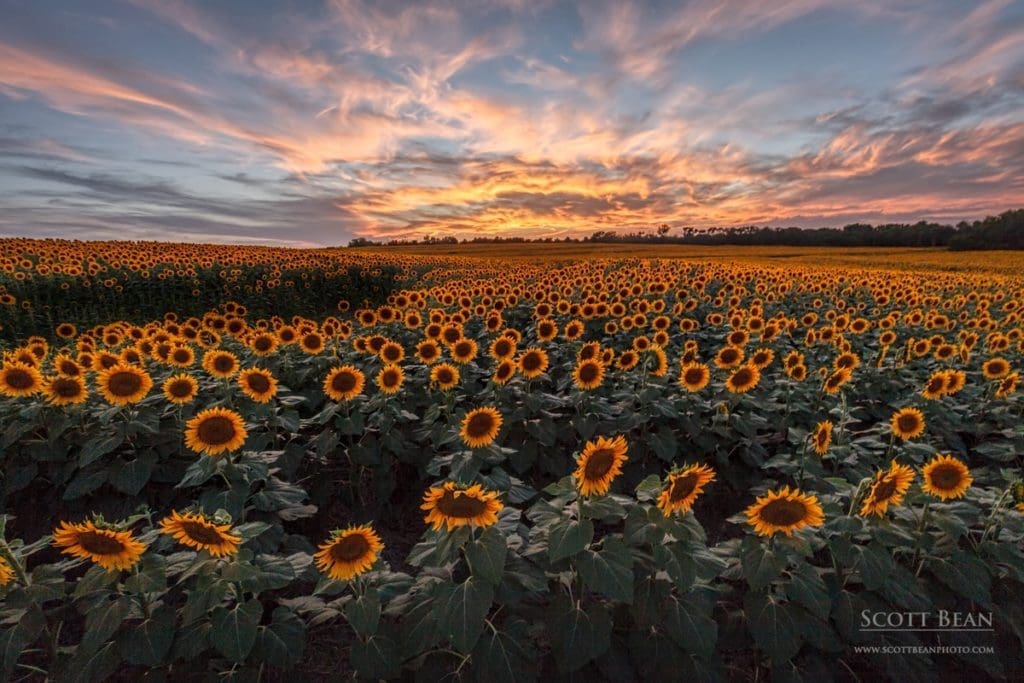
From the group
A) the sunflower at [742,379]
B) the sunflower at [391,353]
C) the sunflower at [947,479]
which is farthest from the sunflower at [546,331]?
the sunflower at [947,479]

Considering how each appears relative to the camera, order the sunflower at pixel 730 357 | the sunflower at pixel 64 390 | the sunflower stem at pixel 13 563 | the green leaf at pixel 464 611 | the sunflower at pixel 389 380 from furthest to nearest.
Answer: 1. the sunflower at pixel 730 357
2. the sunflower at pixel 389 380
3. the sunflower at pixel 64 390
4. the sunflower stem at pixel 13 563
5. the green leaf at pixel 464 611

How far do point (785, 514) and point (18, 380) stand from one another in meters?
6.24

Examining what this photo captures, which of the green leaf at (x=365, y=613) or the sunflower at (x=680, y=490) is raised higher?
the sunflower at (x=680, y=490)

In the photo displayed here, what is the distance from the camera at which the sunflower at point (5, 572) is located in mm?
2543

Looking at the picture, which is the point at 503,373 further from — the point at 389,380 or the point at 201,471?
the point at 201,471

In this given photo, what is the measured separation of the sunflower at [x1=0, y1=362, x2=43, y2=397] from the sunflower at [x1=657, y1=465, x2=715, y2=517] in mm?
5522

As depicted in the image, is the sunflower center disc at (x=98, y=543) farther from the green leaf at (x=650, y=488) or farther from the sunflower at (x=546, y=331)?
the sunflower at (x=546, y=331)

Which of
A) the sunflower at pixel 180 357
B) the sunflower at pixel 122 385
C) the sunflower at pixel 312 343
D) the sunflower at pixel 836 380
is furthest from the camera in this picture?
the sunflower at pixel 312 343

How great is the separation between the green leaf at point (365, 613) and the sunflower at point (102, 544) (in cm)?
105

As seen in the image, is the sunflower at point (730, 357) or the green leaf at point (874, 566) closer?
the green leaf at point (874, 566)

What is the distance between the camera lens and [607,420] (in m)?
5.90

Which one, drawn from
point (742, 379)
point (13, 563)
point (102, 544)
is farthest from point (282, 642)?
point (742, 379)

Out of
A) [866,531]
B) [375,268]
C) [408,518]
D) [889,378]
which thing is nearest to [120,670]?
[408,518]

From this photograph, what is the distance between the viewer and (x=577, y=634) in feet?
8.68
